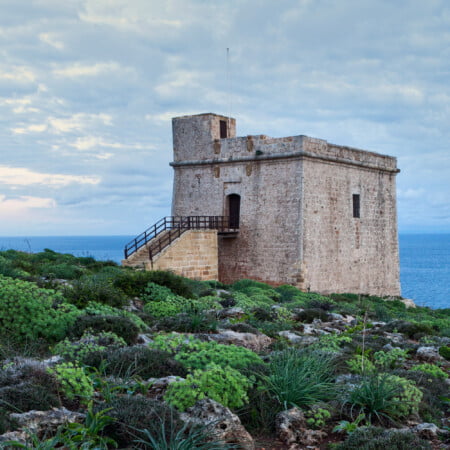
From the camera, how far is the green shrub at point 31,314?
24.1 feet

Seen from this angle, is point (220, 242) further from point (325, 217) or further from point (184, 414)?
point (184, 414)

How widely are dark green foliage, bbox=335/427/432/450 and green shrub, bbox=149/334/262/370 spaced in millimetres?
1450

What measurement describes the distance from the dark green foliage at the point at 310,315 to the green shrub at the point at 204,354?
221 inches

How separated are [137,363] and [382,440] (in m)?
2.62

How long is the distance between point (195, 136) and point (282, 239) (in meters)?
6.70

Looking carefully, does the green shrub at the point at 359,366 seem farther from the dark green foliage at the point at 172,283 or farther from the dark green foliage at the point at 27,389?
the dark green foliage at the point at 172,283

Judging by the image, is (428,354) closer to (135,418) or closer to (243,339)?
(243,339)

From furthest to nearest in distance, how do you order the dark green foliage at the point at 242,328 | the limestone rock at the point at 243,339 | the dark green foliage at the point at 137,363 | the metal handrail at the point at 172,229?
1. the metal handrail at the point at 172,229
2. the dark green foliage at the point at 242,328
3. the limestone rock at the point at 243,339
4. the dark green foliage at the point at 137,363

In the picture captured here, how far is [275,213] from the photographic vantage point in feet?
78.1

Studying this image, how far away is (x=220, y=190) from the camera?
25812 mm

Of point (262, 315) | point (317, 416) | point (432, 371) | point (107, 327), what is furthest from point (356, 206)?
point (317, 416)

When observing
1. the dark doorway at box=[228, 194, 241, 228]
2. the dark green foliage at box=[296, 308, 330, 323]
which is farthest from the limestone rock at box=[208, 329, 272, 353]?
the dark doorway at box=[228, 194, 241, 228]

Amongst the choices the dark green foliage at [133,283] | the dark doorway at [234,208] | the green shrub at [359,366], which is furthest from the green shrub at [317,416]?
the dark doorway at [234,208]

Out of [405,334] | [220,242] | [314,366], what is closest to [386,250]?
[220,242]
